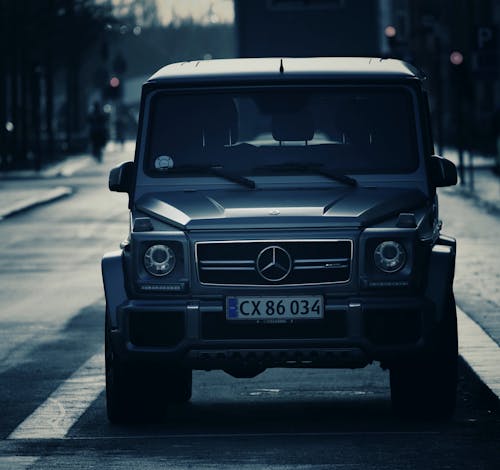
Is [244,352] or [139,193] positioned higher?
[139,193]

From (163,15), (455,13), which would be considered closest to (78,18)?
(455,13)

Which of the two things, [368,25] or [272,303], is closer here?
[272,303]

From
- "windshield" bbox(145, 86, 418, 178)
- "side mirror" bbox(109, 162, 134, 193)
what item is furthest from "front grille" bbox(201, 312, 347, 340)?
"side mirror" bbox(109, 162, 134, 193)

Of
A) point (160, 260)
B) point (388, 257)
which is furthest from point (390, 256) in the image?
point (160, 260)

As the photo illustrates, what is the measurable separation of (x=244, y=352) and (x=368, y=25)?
77.8ft

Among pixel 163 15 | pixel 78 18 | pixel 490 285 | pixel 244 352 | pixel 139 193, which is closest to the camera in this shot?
pixel 244 352

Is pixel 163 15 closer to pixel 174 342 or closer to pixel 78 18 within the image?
pixel 78 18

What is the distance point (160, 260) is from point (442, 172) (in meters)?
1.67

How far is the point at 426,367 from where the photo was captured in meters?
9.51

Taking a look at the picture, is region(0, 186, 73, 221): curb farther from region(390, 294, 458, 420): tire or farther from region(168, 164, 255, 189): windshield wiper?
region(390, 294, 458, 420): tire

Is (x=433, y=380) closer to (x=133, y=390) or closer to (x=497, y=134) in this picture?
(x=133, y=390)

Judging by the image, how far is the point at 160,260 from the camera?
30.8 feet

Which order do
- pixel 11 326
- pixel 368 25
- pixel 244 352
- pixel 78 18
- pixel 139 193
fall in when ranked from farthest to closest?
pixel 78 18, pixel 368 25, pixel 11 326, pixel 139 193, pixel 244 352

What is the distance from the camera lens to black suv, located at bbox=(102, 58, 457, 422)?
9242 millimetres
